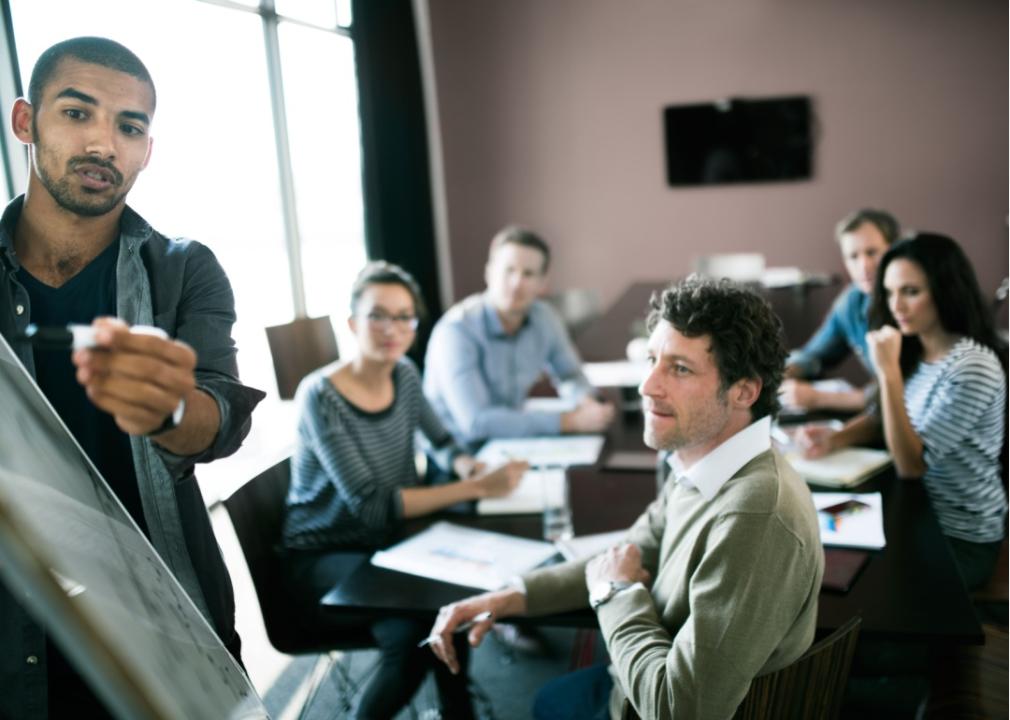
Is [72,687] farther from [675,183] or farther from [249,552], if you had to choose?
[675,183]

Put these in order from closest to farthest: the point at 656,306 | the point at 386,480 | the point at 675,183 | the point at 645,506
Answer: the point at 656,306 → the point at 645,506 → the point at 386,480 → the point at 675,183

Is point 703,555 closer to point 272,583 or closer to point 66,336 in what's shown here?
point 66,336

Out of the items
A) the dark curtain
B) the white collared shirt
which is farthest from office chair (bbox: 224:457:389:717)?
the dark curtain

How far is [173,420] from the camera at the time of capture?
67cm

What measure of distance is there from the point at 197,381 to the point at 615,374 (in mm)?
2490

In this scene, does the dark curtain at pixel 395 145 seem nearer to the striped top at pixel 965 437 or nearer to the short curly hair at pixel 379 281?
the short curly hair at pixel 379 281

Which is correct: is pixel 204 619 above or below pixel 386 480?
above

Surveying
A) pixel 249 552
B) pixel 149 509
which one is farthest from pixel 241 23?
pixel 249 552

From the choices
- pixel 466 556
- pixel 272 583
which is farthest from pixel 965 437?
pixel 272 583

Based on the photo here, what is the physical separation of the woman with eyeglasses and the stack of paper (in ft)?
2.31

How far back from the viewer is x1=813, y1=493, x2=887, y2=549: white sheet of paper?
1616 mm

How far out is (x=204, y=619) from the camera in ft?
2.68

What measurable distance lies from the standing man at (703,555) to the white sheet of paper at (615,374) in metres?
1.36

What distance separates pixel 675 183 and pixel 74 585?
643cm
